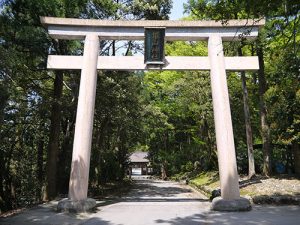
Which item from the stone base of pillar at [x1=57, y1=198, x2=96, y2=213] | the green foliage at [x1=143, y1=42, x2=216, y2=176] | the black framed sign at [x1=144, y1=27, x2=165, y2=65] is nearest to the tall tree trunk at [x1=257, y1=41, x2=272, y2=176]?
the black framed sign at [x1=144, y1=27, x2=165, y2=65]

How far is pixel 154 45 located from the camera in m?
12.2

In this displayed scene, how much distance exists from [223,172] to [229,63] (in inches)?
164

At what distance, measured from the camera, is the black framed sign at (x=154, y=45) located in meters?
12.1

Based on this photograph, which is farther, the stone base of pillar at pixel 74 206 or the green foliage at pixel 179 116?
the green foliage at pixel 179 116

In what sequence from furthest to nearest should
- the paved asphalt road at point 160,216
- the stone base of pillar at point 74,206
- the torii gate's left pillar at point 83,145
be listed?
the torii gate's left pillar at point 83,145, the stone base of pillar at point 74,206, the paved asphalt road at point 160,216

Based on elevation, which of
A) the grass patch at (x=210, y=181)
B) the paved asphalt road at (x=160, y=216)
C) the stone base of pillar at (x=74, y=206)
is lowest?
the paved asphalt road at (x=160, y=216)

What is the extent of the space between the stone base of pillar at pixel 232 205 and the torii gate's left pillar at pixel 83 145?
13.9 ft

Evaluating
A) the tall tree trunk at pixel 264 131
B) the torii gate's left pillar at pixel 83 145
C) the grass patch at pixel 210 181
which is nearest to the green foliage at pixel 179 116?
the grass patch at pixel 210 181

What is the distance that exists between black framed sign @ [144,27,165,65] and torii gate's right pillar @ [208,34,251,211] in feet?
6.14

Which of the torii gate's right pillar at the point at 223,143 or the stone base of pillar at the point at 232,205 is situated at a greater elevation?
the torii gate's right pillar at the point at 223,143

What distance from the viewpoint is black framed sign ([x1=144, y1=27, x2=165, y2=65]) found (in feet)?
39.9

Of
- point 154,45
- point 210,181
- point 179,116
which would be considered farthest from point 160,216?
point 179,116

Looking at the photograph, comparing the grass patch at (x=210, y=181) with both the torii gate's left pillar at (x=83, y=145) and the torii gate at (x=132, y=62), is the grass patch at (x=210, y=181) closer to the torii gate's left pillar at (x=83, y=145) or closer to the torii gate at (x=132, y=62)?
the torii gate at (x=132, y=62)

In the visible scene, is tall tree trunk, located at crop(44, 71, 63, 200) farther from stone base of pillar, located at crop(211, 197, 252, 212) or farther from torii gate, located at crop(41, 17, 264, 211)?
stone base of pillar, located at crop(211, 197, 252, 212)
